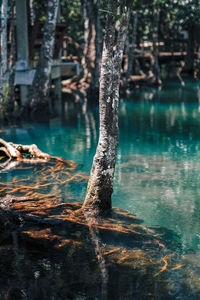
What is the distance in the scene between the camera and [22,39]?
81.5ft

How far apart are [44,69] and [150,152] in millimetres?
9472

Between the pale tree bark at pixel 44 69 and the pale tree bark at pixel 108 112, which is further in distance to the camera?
the pale tree bark at pixel 44 69

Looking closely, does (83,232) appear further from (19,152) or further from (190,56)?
(190,56)

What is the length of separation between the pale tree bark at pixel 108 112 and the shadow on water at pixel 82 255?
1.64 feet

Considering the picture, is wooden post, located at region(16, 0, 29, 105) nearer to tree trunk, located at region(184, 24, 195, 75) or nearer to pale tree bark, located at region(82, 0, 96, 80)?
pale tree bark, located at region(82, 0, 96, 80)

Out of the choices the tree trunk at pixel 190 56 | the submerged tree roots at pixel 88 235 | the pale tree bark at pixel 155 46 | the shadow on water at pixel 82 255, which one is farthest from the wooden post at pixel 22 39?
the tree trunk at pixel 190 56

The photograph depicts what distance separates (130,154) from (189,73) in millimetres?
36419

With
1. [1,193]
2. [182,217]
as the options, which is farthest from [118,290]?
[1,193]

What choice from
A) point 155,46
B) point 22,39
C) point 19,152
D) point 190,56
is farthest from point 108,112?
point 190,56

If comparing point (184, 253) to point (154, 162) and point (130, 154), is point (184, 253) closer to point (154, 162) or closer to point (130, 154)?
point (154, 162)

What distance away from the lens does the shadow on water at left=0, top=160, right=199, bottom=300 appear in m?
6.68

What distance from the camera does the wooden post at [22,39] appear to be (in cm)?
2444

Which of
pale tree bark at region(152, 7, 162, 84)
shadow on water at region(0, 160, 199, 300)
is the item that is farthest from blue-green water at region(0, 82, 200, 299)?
pale tree bark at region(152, 7, 162, 84)

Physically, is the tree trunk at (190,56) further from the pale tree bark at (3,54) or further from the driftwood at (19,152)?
the driftwood at (19,152)
